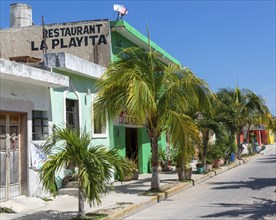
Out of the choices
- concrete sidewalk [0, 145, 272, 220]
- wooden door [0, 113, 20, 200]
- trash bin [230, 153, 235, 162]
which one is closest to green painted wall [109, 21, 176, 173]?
concrete sidewalk [0, 145, 272, 220]

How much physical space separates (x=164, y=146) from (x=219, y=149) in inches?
132

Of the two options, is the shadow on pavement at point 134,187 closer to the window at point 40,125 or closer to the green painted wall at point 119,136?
the green painted wall at point 119,136

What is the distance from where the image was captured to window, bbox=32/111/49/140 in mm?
12625

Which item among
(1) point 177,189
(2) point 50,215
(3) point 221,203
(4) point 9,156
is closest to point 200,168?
(1) point 177,189

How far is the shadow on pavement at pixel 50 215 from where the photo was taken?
964 centimetres

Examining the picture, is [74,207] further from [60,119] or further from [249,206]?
[249,206]

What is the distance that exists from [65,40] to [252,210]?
11567 mm

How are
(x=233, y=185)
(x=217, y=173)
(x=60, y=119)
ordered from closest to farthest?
1. (x=60, y=119)
2. (x=233, y=185)
3. (x=217, y=173)

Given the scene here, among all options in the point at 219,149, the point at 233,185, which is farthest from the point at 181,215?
the point at 219,149

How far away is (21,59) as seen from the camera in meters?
14.3

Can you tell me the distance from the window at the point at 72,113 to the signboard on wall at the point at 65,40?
3733 mm

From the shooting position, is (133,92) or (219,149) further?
(219,149)

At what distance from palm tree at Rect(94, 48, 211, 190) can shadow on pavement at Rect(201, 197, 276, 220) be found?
2596 millimetres

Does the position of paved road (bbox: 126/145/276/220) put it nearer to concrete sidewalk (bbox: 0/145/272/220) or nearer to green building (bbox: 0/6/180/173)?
concrete sidewalk (bbox: 0/145/272/220)
